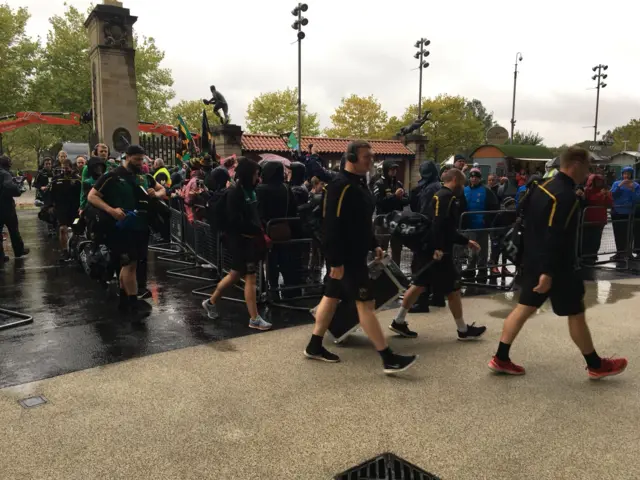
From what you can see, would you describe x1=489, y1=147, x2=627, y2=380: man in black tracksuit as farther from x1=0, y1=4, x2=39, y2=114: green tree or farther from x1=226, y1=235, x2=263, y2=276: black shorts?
x1=0, y1=4, x2=39, y2=114: green tree

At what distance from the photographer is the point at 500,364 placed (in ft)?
13.9

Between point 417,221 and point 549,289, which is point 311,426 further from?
point 417,221

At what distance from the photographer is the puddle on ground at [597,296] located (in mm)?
6366

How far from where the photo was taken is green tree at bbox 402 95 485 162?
189 feet

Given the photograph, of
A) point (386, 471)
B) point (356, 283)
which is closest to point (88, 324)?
point (356, 283)

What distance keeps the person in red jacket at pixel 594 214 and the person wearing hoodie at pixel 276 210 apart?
5221 mm

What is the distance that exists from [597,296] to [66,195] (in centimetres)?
868

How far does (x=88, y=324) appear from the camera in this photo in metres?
5.68

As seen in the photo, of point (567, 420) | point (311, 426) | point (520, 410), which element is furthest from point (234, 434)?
point (567, 420)

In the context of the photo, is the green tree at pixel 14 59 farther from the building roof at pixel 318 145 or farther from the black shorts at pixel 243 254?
the black shorts at pixel 243 254

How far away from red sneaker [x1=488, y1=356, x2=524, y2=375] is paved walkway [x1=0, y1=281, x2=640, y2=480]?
0.07 metres

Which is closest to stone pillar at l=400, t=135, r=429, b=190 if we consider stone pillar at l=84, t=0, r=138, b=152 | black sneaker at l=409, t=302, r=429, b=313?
stone pillar at l=84, t=0, r=138, b=152

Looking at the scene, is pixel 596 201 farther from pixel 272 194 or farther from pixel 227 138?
pixel 227 138

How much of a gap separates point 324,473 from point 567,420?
1.73 m
